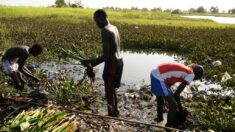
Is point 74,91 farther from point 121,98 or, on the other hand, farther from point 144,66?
point 144,66

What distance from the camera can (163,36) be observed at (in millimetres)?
20906

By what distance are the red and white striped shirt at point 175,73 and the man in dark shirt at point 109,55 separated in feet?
2.65

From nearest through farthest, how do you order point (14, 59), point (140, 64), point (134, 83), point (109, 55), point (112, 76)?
point (109, 55) → point (112, 76) → point (14, 59) → point (134, 83) → point (140, 64)

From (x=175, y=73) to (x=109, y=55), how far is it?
3.73 ft

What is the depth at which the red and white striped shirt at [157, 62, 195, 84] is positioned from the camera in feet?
20.0

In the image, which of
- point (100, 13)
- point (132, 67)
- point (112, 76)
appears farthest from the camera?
point (132, 67)

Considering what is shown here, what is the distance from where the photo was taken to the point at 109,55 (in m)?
6.57

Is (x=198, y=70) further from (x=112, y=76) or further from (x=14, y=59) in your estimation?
(x=14, y=59)

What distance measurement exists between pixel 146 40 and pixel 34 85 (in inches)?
423

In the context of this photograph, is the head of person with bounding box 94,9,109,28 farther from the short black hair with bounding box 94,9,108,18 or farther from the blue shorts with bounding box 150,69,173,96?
the blue shorts with bounding box 150,69,173,96

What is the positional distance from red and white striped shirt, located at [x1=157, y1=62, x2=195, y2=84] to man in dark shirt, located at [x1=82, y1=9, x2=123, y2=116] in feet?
2.65

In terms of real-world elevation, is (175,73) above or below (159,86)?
above

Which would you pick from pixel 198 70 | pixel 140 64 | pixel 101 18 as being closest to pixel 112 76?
pixel 101 18

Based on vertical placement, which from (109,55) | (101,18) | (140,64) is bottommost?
(140,64)
